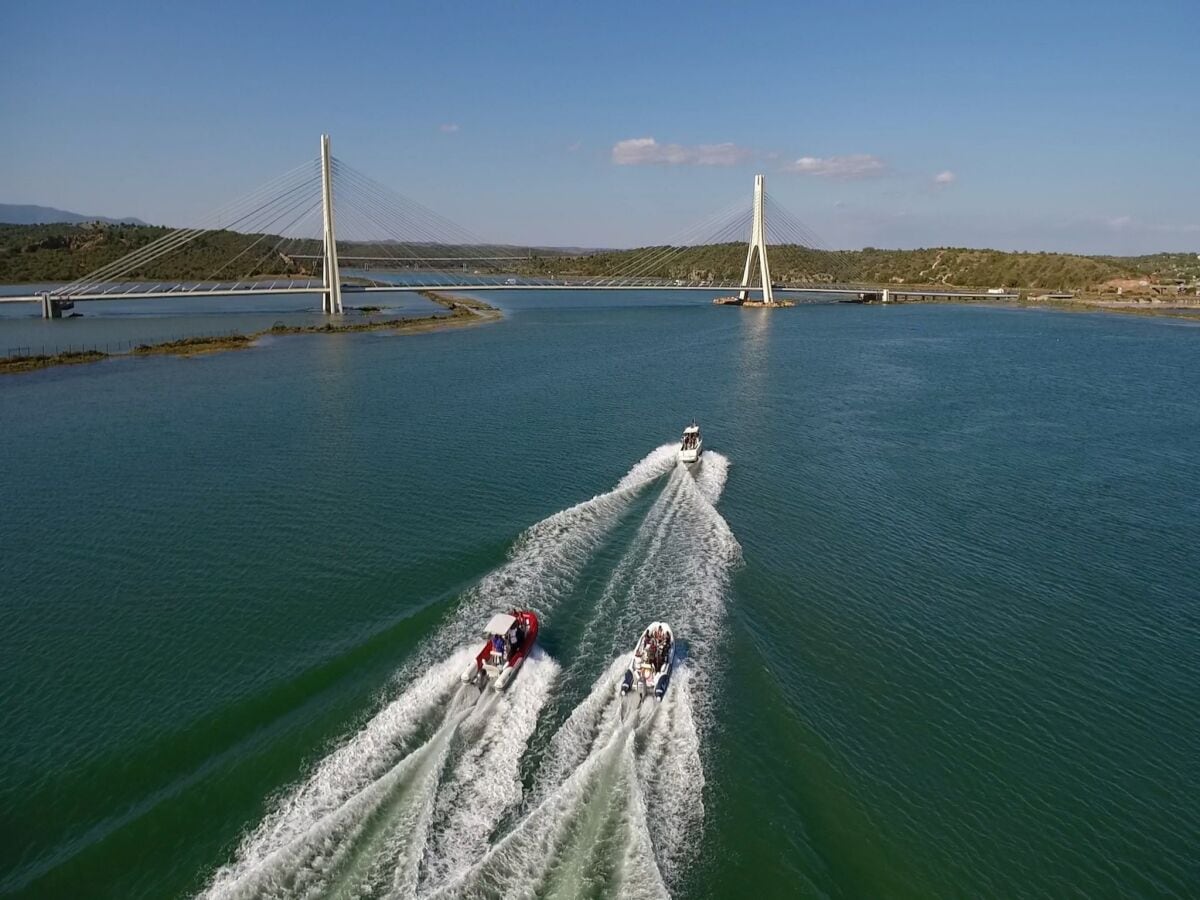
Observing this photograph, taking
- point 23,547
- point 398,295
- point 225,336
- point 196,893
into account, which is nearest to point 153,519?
point 23,547

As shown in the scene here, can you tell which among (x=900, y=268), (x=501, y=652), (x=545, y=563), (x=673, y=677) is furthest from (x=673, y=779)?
(x=900, y=268)

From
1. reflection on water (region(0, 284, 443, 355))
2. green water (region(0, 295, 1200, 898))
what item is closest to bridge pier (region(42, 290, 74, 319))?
reflection on water (region(0, 284, 443, 355))

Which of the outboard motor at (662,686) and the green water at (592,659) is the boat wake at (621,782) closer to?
the green water at (592,659)

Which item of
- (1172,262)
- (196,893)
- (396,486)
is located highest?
(1172,262)

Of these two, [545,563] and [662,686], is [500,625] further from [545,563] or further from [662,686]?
[545,563]

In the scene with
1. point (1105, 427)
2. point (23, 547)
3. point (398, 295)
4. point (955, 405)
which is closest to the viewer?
point (23, 547)

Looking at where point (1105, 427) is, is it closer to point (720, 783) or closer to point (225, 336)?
point (720, 783)

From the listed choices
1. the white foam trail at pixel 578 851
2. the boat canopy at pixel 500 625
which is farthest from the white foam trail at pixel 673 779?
the boat canopy at pixel 500 625
